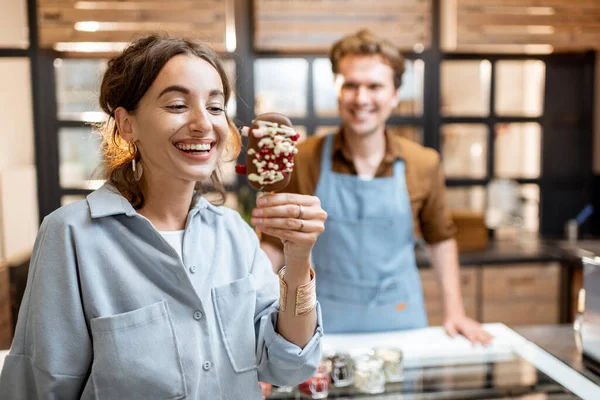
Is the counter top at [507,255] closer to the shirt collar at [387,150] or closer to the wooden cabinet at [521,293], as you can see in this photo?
the wooden cabinet at [521,293]

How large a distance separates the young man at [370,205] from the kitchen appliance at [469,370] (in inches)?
13.9

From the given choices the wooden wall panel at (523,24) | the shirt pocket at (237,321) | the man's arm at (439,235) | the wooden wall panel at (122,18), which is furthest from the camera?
the wooden wall panel at (523,24)

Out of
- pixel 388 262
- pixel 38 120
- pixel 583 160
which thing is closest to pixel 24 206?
pixel 38 120

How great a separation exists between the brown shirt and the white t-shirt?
104cm

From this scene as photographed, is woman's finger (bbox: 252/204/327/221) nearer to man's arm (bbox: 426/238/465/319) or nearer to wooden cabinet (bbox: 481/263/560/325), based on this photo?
man's arm (bbox: 426/238/465/319)

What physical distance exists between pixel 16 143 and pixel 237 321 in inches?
122

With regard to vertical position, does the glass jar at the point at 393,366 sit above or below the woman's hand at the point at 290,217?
below

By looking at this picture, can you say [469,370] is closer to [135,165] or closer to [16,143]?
[135,165]

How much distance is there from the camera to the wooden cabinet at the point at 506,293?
145 inches

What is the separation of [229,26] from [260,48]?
25 cm

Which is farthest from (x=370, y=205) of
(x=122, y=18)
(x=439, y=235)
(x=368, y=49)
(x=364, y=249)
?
(x=122, y=18)

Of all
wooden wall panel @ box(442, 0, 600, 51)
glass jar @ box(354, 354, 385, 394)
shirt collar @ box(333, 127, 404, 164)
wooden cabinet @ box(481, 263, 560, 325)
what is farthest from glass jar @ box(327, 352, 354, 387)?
wooden wall panel @ box(442, 0, 600, 51)

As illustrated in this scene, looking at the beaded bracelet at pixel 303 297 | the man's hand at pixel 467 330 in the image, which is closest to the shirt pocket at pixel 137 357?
the beaded bracelet at pixel 303 297

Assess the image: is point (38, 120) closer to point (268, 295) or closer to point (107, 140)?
point (107, 140)
